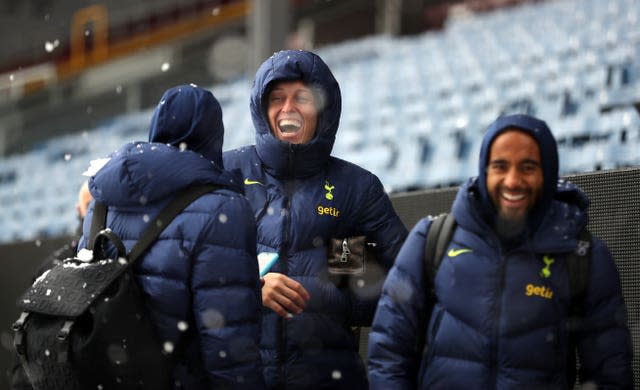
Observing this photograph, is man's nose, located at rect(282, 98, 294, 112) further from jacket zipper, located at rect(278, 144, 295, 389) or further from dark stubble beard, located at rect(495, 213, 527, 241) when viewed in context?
dark stubble beard, located at rect(495, 213, 527, 241)

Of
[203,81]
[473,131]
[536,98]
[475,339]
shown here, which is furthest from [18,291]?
[203,81]

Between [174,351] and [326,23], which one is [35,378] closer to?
[174,351]

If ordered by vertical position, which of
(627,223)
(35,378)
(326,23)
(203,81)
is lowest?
(35,378)

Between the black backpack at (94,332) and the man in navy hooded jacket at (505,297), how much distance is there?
0.63 meters

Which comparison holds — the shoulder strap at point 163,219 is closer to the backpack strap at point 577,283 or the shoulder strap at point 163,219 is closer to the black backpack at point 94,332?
the black backpack at point 94,332

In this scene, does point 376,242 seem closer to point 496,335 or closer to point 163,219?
point 496,335

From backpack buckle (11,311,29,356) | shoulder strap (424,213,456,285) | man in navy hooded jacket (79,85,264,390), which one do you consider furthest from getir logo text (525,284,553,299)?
backpack buckle (11,311,29,356)

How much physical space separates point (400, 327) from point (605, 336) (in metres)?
0.51

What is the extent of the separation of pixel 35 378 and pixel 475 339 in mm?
1071

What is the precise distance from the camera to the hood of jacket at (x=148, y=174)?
7.52 feet

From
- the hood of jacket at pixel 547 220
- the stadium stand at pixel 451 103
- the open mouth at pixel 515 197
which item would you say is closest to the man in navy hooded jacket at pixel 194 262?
the hood of jacket at pixel 547 220

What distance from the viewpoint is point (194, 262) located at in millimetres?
2260

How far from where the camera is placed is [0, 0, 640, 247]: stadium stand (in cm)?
663

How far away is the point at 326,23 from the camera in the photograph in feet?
53.6
